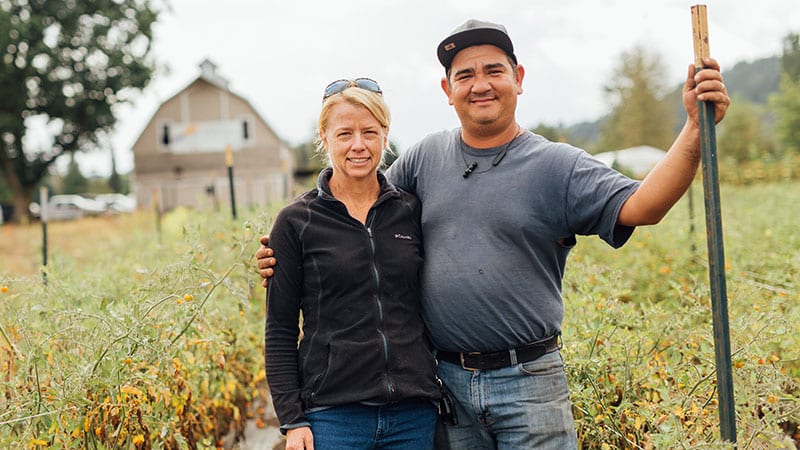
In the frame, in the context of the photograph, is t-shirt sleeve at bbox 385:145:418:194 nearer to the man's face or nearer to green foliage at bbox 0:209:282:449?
the man's face

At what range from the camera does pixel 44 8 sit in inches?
939

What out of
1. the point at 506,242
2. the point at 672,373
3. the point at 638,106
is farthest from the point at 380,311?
the point at 638,106

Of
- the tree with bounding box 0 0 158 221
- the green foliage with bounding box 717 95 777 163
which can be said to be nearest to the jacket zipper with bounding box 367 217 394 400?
the tree with bounding box 0 0 158 221

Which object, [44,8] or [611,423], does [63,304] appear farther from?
[44,8]

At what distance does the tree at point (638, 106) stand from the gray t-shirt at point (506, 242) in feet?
117

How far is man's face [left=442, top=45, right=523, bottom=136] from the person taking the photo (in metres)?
2.10

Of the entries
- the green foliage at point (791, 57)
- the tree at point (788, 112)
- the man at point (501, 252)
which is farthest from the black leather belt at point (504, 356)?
the green foliage at point (791, 57)

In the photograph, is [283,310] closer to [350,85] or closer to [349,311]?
[349,311]

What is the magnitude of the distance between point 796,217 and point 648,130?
32.4 meters

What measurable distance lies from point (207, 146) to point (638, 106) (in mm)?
23294

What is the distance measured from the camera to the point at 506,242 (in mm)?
2020

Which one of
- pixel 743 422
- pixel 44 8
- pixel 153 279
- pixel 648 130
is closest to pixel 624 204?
pixel 743 422

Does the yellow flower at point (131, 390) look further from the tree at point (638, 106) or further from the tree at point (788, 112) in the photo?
the tree at point (638, 106)

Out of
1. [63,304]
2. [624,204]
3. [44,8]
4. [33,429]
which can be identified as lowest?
[33,429]
